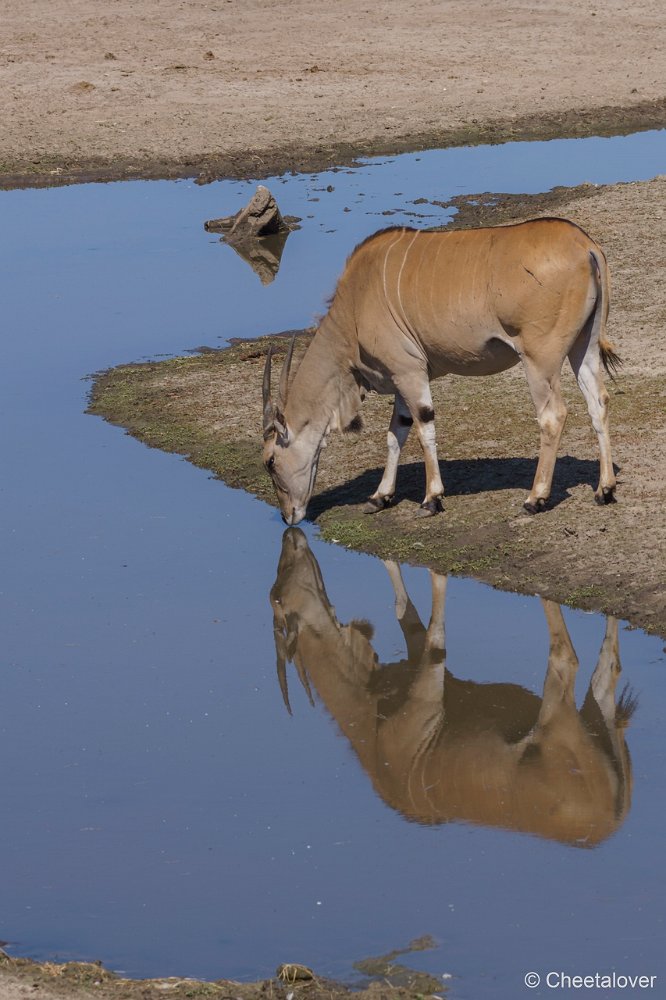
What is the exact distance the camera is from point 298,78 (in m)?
25.6

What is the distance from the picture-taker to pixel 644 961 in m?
5.54

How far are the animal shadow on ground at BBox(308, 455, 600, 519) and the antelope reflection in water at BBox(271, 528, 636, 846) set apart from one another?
1.29 metres

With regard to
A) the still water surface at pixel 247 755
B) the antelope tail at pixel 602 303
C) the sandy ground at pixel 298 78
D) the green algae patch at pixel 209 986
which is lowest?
the green algae patch at pixel 209 986

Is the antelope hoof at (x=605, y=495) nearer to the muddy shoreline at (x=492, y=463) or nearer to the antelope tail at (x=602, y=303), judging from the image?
the muddy shoreline at (x=492, y=463)

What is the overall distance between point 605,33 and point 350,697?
73.2 ft

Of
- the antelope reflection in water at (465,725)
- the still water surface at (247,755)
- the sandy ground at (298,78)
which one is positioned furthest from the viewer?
the sandy ground at (298,78)

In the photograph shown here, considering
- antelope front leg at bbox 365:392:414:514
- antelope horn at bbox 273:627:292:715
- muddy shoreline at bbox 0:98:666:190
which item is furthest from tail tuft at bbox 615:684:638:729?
muddy shoreline at bbox 0:98:666:190

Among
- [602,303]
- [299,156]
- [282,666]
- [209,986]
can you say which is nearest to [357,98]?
[299,156]

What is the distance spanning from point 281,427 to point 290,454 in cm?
19

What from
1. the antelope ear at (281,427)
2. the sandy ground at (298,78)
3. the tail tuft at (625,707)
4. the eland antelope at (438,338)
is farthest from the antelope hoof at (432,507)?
the sandy ground at (298,78)

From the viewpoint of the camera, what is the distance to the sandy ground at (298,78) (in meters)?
23.2

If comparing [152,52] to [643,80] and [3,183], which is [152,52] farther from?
[643,80]

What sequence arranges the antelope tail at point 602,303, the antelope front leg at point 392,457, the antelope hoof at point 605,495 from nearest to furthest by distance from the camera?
the antelope tail at point 602,303, the antelope hoof at point 605,495, the antelope front leg at point 392,457

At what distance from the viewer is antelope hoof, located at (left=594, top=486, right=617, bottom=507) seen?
9.73 m
